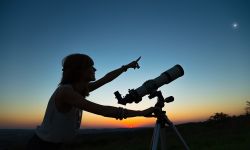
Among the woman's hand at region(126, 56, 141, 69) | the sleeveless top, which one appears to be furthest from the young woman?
the woman's hand at region(126, 56, 141, 69)

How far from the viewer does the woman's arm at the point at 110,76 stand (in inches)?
206

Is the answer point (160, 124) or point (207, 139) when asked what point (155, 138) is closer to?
point (160, 124)

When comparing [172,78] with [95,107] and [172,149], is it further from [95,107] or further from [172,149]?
[172,149]

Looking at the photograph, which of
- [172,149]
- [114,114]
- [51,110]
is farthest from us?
[172,149]

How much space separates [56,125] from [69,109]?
9.9 inches

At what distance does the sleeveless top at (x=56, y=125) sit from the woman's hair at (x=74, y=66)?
208 millimetres

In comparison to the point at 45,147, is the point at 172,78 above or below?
above

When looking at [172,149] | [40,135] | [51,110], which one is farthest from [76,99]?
[172,149]

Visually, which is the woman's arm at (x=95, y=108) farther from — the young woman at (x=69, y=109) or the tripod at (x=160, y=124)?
the tripod at (x=160, y=124)

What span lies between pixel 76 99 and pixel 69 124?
0.44 metres

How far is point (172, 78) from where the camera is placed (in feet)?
18.2

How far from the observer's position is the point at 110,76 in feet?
18.1

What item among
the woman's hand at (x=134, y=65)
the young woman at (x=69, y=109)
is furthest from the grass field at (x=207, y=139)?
the young woman at (x=69, y=109)

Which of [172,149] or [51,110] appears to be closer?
[51,110]
